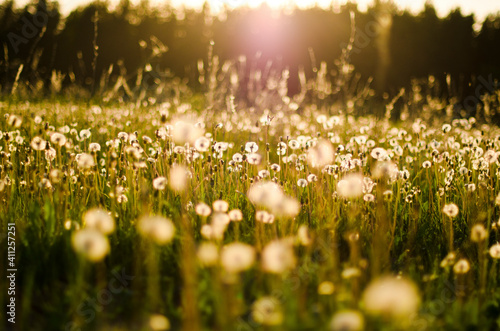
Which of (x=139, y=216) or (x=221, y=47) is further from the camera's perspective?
(x=221, y=47)

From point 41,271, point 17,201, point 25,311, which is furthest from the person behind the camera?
point 17,201

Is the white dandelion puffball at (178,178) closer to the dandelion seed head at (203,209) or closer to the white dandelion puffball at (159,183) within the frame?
the white dandelion puffball at (159,183)

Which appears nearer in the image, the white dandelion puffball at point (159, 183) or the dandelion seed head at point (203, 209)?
the dandelion seed head at point (203, 209)

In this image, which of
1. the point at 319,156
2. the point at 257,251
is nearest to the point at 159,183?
the point at 257,251

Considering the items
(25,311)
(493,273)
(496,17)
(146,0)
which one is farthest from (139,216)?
(146,0)

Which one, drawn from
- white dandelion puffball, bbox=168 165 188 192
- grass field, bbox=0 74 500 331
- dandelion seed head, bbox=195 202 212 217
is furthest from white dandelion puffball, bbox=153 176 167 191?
dandelion seed head, bbox=195 202 212 217

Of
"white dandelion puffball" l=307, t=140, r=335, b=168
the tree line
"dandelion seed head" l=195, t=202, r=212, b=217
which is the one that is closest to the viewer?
"dandelion seed head" l=195, t=202, r=212, b=217

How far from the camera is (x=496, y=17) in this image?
15555 mm

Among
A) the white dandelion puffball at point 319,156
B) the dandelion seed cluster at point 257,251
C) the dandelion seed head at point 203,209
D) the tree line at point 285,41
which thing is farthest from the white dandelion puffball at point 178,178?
the tree line at point 285,41

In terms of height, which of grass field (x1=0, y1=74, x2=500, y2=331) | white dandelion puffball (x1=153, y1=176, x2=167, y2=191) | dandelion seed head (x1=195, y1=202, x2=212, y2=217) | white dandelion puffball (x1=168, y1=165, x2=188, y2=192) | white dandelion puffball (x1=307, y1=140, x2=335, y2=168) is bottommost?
grass field (x1=0, y1=74, x2=500, y2=331)

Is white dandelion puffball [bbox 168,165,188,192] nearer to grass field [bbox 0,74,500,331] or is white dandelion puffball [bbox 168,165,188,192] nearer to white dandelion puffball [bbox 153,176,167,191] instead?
grass field [bbox 0,74,500,331]

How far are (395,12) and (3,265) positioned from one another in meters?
16.5

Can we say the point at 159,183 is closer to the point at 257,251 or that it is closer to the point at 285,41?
the point at 257,251

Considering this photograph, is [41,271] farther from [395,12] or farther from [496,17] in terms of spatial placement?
[496,17]
